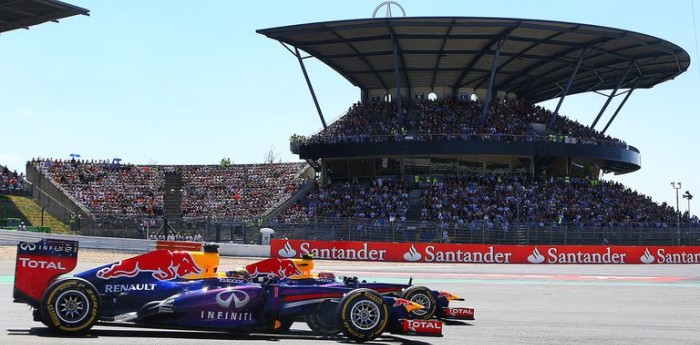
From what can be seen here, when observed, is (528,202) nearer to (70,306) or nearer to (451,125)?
(451,125)

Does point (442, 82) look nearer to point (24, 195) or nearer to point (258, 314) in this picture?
point (24, 195)

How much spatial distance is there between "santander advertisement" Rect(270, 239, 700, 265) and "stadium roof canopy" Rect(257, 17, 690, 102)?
1443 cm

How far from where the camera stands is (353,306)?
11031mm

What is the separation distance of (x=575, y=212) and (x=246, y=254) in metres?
21.0

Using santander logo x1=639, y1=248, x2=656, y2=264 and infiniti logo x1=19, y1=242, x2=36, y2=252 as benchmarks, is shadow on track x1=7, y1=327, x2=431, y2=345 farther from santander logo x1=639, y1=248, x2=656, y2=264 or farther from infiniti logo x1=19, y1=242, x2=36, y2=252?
santander logo x1=639, y1=248, x2=656, y2=264

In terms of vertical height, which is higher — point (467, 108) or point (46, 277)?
point (467, 108)

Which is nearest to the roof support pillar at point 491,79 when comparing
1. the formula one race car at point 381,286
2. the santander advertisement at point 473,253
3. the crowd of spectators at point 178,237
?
the santander advertisement at point 473,253

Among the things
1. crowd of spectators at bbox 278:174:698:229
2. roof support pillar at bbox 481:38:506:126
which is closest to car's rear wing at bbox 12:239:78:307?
crowd of spectators at bbox 278:174:698:229

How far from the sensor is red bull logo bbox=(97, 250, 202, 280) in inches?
452

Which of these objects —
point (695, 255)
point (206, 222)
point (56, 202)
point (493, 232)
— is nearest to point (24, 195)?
point (56, 202)

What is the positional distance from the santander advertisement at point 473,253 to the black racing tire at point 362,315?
1103 inches

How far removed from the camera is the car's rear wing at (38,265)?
11.3 meters

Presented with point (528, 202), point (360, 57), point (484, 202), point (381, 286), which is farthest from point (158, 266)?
point (360, 57)

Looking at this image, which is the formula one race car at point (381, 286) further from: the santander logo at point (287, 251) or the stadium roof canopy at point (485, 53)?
the stadium roof canopy at point (485, 53)
